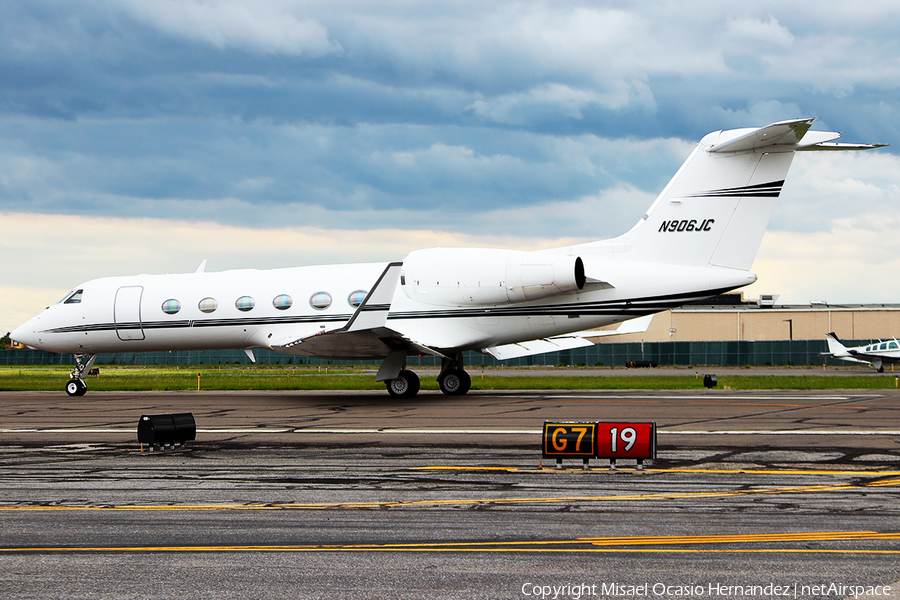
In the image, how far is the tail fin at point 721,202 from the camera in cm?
1989

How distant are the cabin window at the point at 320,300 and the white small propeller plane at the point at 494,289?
4 cm

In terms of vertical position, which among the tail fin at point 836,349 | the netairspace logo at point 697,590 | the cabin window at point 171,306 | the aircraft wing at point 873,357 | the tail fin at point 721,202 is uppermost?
the tail fin at point 721,202

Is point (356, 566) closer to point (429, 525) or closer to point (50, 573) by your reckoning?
point (429, 525)

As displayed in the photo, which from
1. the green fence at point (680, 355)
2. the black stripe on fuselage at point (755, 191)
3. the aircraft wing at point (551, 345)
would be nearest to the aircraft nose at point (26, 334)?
the aircraft wing at point (551, 345)

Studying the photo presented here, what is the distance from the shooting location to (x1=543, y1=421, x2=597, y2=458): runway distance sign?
394 inches

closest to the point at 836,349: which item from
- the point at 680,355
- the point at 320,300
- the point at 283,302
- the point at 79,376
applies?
the point at 680,355

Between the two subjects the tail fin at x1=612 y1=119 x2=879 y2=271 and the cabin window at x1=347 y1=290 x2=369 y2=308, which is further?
the cabin window at x1=347 y1=290 x2=369 y2=308

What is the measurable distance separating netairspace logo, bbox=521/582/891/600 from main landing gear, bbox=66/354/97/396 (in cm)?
2441

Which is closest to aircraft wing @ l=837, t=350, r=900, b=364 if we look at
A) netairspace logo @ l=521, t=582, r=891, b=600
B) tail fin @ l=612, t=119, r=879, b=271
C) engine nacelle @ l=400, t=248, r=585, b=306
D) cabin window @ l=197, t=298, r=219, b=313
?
tail fin @ l=612, t=119, r=879, b=271

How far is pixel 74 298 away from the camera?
26.1m

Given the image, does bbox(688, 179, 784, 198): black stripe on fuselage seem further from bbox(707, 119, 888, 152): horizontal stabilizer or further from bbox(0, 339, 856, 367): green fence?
bbox(0, 339, 856, 367): green fence

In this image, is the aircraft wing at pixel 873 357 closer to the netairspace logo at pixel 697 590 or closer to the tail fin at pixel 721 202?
the tail fin at pixel 721 202

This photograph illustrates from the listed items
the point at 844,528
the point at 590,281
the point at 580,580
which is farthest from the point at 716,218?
the point at 580,580

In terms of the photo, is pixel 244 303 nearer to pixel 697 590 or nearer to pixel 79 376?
pixel 79 376
